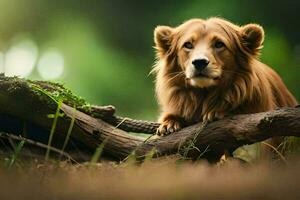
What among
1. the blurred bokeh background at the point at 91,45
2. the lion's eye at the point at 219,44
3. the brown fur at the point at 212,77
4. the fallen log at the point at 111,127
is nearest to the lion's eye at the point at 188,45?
the brown fur at the point at 212,77

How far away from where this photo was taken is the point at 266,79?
13.5ft

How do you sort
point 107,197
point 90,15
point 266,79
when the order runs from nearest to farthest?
point 107,197 → point 266,79 → point 90,15

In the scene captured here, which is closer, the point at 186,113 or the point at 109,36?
the point at 186,113

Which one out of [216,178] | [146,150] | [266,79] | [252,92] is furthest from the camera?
[266,79]

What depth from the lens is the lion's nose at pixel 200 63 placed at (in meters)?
3.55

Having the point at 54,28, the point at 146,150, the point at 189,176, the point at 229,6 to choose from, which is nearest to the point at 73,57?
the point at 54,28

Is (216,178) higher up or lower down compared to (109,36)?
lower down

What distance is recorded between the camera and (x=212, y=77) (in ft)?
11.9

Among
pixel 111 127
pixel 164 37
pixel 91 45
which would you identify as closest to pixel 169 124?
pixel 111 127

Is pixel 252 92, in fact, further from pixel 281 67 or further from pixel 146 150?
pixel 281 67

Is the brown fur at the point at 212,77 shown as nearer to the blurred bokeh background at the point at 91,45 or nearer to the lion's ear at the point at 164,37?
the lion's ear at the point at 164,37

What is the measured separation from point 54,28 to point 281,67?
2416 millimetres

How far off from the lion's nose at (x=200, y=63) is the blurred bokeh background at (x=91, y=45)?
2.60m

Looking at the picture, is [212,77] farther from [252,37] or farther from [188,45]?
[252,37]
